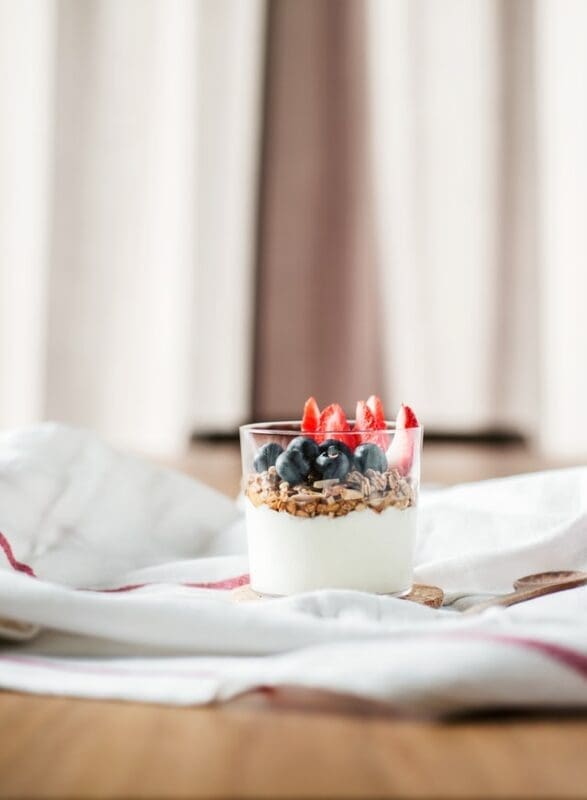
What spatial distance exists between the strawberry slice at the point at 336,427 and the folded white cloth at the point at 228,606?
0.12m

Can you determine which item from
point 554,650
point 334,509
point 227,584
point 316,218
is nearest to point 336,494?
point 334,509

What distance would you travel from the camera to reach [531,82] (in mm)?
2275

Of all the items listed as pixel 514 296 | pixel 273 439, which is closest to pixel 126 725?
pixel 273 439

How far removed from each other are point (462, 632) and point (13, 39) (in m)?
2.22

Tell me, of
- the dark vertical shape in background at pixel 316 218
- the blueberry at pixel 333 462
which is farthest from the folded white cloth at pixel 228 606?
the dark vertical shape in background at pixel 316 218

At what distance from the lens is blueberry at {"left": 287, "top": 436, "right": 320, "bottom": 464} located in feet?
2.13

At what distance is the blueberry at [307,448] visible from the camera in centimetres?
65

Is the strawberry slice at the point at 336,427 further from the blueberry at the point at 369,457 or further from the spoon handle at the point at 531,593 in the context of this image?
the spoon handle at the point at 531,593

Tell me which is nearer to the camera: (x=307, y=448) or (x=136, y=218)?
(x=307, y=448)

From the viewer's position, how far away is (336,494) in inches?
26.0

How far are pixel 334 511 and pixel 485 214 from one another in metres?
1.73

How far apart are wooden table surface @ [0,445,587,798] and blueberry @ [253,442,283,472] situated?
0.81 ft

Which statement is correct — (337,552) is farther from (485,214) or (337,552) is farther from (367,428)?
(485,214)

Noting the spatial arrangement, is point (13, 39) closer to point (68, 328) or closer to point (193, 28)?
point (193, 28)
